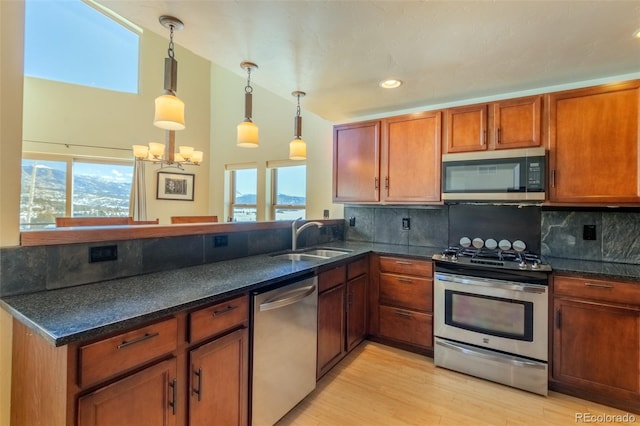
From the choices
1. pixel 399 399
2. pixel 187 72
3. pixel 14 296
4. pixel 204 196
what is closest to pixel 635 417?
pixel 399 399

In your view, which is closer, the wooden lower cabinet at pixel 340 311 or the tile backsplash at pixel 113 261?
the tile backsplash at pixel 113 261

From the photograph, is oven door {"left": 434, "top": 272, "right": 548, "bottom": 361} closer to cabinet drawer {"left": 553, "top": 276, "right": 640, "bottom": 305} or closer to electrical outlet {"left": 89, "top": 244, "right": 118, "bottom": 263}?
cabinet drawer {"left": 553, "top": 276, "right": 640, "bottom": 305}

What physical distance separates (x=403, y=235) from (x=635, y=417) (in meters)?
2.03

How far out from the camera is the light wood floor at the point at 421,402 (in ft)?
6.07

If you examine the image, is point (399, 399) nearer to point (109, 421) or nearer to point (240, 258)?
point (240, 258)

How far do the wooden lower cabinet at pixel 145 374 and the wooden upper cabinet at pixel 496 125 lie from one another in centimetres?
Answer: 226

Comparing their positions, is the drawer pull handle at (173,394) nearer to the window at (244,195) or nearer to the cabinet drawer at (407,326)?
the cabinet drawer at (407,326)

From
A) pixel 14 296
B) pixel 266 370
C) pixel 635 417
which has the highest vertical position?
pixel 14 296

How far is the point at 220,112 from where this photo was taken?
5.78 metres

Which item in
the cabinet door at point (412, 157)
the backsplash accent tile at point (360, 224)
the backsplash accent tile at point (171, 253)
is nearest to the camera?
the backsplash accent tile at point (171, 253)

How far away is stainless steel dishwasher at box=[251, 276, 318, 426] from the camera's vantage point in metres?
1.58

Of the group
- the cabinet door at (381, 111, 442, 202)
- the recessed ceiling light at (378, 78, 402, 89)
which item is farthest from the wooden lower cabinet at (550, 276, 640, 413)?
the recessed ceiling light at (378, 78, 402, 89)

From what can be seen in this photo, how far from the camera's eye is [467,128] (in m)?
2.62

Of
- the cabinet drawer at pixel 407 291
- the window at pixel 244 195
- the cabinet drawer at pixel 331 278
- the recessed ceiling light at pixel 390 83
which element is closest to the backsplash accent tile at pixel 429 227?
the cabinet drawer at pixel 407 291
